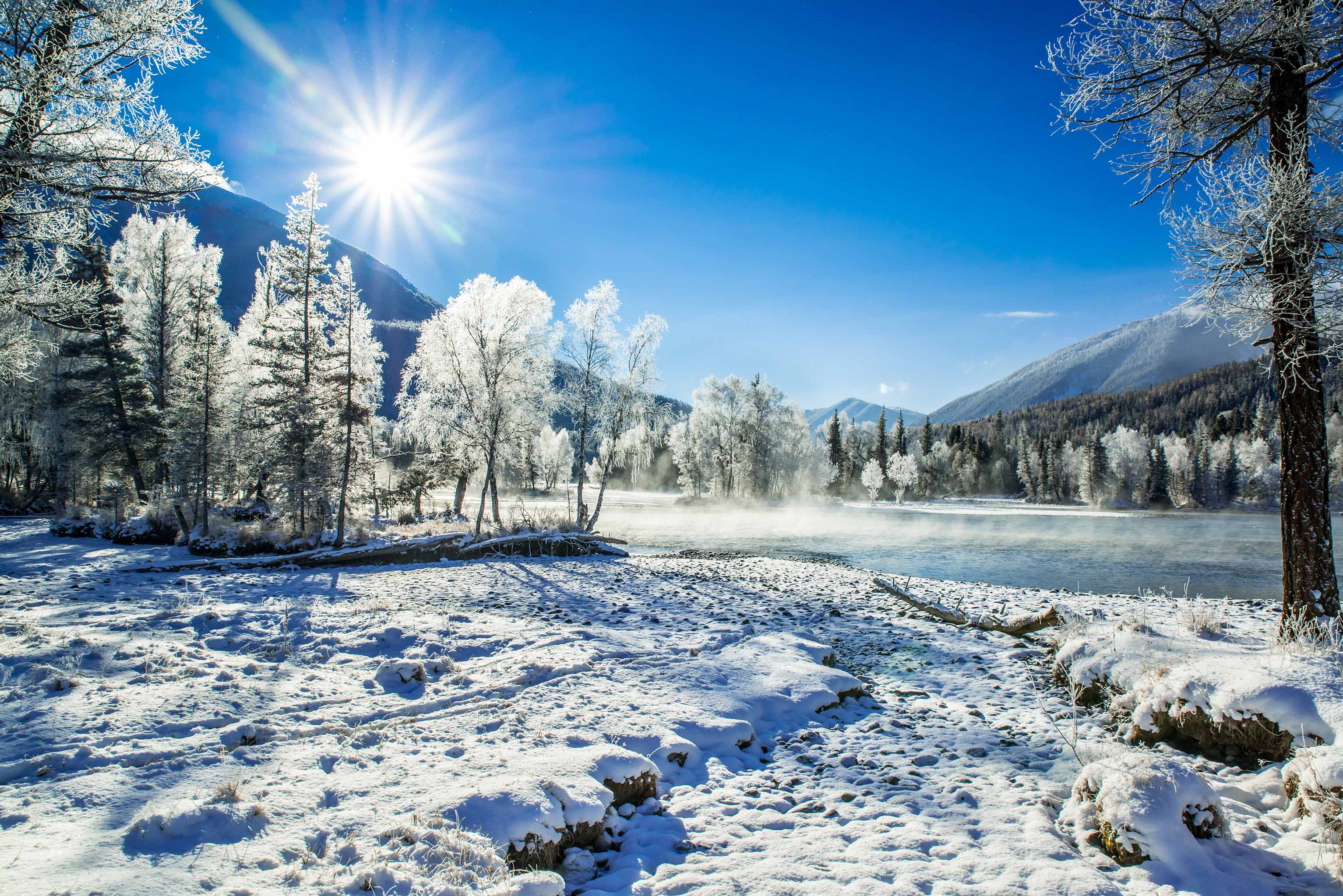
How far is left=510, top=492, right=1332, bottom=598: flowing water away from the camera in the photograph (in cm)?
1933

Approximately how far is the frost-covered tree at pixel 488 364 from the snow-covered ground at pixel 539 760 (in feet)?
48.0

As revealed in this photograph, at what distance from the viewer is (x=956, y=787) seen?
4723 millimetres

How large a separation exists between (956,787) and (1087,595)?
494 inches

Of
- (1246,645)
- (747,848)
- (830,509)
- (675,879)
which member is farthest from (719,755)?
(830,509)

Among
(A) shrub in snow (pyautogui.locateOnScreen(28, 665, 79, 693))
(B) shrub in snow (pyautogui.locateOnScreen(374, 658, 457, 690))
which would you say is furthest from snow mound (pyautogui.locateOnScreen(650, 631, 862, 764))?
(A) shrub in snow (pyautogui.locateOnScreen(28, 665, 79, 693))

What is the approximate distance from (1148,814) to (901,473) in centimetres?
8169

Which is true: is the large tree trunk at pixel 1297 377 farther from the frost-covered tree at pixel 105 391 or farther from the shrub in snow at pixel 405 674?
the frost-covered tree at pixel 105 391

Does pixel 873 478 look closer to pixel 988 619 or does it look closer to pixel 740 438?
pixel 740 438

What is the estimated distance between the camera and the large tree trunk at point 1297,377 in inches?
254

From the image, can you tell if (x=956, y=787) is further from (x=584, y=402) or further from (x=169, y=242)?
(x=169, y=242)

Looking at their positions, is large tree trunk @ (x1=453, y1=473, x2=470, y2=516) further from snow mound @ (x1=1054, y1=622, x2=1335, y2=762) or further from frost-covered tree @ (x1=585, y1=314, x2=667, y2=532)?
snow mound @ (x1=1054, y1=622, x2=1335, y2=762)

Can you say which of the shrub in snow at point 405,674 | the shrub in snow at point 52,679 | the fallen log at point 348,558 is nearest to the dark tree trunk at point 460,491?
the fallen log at point 348,558

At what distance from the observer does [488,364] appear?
23.2 metres

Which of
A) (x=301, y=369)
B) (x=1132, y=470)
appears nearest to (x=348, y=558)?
(x=301, y=369)
